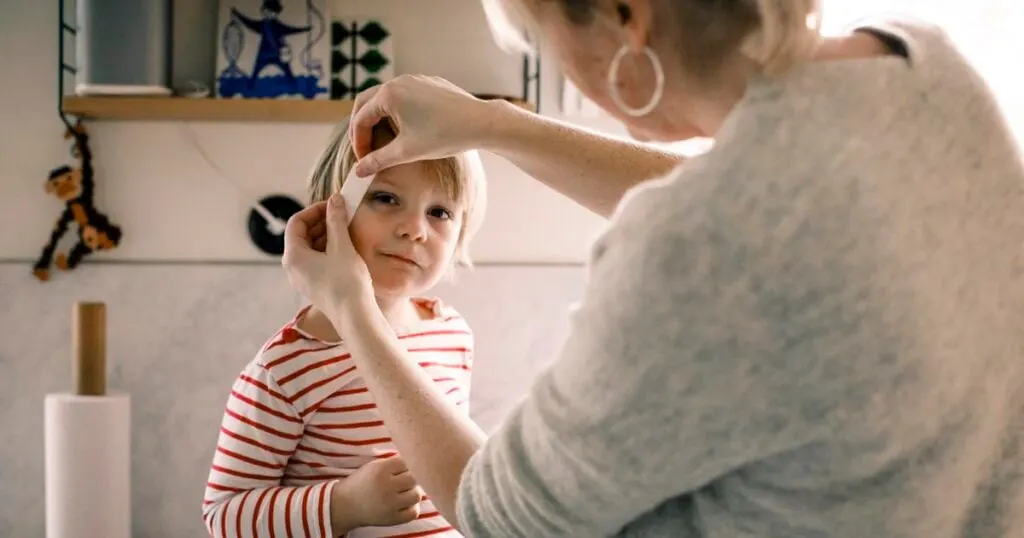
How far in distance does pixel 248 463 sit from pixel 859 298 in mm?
A: 652

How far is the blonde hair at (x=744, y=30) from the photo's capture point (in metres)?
0.49

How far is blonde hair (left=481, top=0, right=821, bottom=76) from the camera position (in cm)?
49

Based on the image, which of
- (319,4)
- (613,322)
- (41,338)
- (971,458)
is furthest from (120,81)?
(971,458)

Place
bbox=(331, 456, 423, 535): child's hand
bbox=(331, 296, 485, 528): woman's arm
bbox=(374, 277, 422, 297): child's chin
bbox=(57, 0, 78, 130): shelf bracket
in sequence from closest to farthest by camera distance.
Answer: bbox=(331, 296, 485, 528): woman's arm → bbox=(331, 456, 423, 535): child's hand → bbox=(374, 277, 422, 297): child's chin → bbox=(57, 0, 78, 130): shelf bracket

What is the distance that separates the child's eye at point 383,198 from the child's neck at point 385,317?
0.39 feet

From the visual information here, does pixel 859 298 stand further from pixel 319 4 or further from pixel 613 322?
pixel 319 4

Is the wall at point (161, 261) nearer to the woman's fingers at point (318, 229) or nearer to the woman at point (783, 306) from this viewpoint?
the woman's fingers at point (318, 229)

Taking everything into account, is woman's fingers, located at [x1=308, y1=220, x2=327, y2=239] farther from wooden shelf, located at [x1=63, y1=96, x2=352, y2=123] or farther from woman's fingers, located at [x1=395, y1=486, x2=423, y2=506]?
wooden shelf, located at [x1=63, y1=96, x2=352, y2=123]

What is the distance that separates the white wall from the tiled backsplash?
1.7 inches

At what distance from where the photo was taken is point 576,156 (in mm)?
832

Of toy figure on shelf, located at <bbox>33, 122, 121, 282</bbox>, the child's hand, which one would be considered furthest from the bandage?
toy figure on shelf, located at <bbox>33, 122, 121, 282</bbox>

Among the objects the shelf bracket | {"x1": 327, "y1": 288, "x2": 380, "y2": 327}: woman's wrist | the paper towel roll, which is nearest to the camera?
{"x1": 327, "y1": 288, "x2": 380, "y2": 327}: woman's wrist

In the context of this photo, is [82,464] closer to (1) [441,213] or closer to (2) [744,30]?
(1) [441,213]

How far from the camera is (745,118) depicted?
485 millimetres
